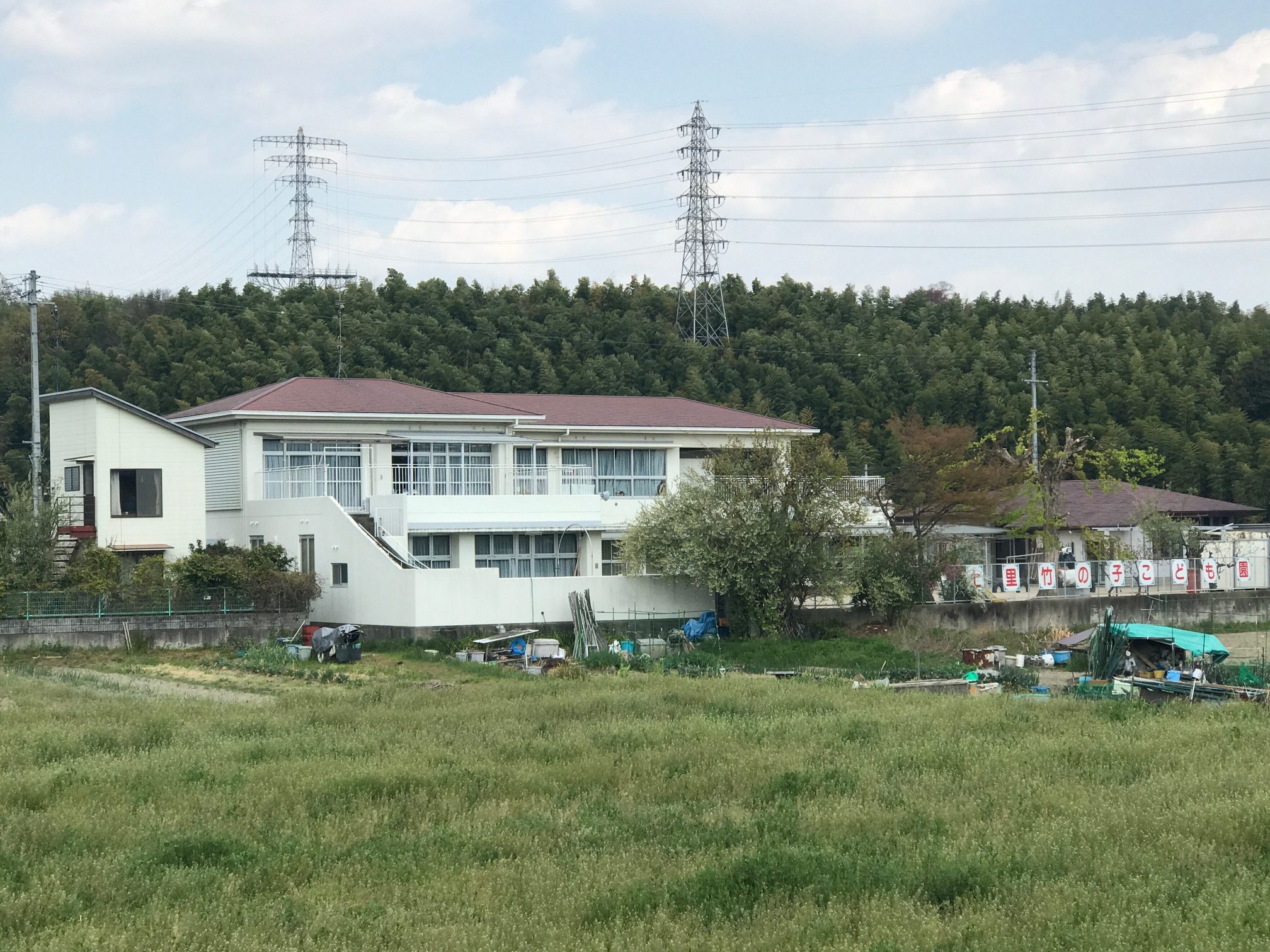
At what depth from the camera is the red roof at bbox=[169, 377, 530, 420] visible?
117 ft

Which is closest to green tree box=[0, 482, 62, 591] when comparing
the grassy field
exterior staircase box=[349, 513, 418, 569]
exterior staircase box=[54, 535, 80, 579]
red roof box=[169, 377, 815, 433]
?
exterior staircase box=[54, 535, 80, 579]

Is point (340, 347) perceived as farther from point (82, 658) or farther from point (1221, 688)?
point (1221, 688)

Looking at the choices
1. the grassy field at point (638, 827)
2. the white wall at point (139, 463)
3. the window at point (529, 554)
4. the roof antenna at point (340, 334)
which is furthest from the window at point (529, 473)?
the grassy field at point (638, 827)

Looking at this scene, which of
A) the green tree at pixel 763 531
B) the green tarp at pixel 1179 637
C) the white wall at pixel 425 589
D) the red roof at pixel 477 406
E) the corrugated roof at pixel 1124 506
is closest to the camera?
the green tarp at pixel 1179 637

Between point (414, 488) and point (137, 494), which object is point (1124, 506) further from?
point (137, 494)

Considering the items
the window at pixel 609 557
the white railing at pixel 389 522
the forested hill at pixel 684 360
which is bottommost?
the window at pixel 609 557

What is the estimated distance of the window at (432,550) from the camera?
3409 cm

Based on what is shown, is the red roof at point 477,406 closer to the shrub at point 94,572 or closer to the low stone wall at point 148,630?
the shrub at point 94,572

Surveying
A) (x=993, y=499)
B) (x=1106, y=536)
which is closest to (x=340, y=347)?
(x=993, y=499)

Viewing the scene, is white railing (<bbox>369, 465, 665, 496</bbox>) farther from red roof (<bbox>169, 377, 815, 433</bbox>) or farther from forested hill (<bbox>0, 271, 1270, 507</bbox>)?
forested hill (<bbox>0, 271, 1270, 507</bbox>)

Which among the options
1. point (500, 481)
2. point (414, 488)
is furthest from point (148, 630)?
point (500, 481)

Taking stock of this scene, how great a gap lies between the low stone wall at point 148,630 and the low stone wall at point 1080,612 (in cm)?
1306

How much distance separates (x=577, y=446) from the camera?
39594 mm

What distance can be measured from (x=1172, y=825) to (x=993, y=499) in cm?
3049
